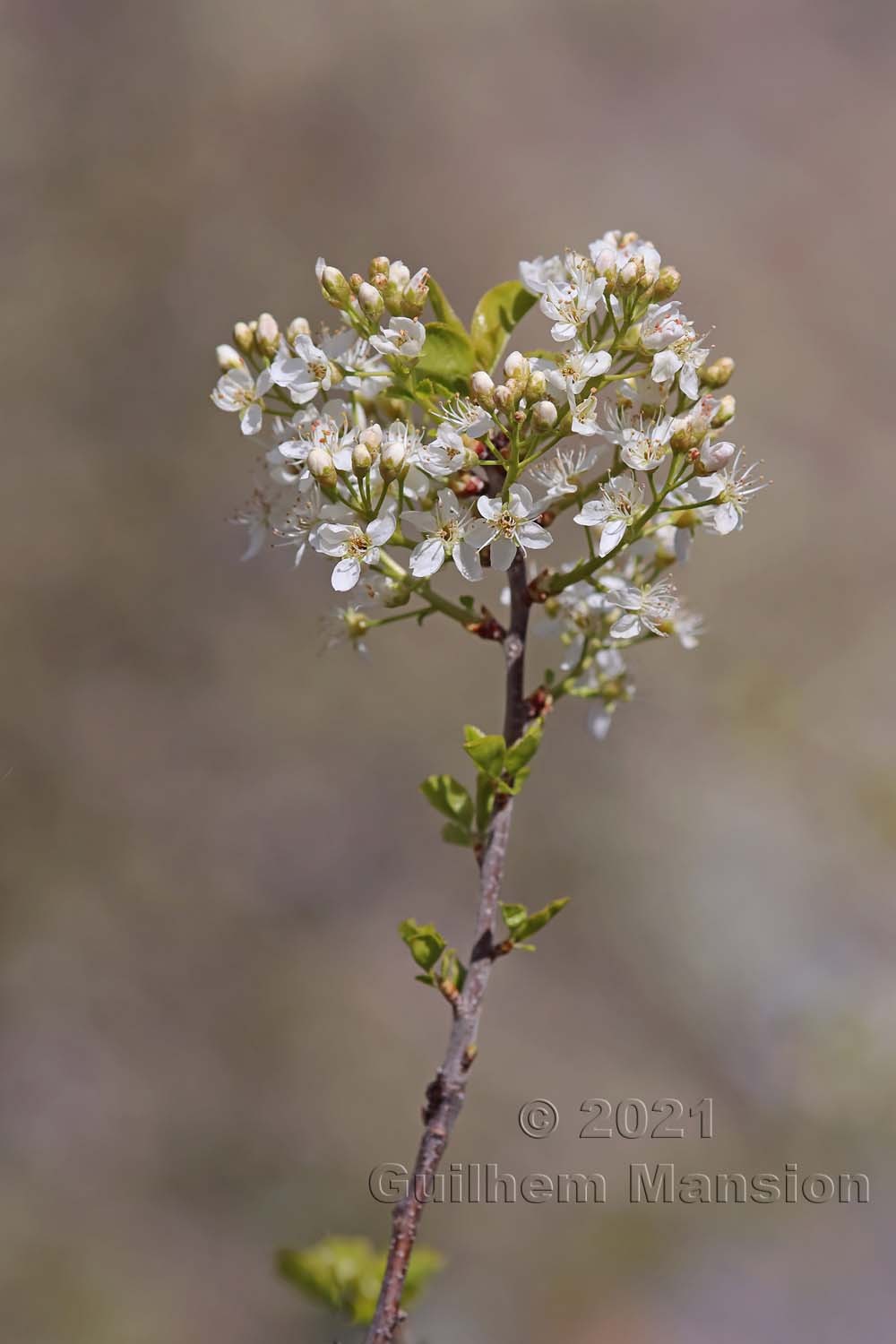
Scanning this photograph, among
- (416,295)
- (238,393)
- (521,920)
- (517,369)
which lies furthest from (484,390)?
(521,920)

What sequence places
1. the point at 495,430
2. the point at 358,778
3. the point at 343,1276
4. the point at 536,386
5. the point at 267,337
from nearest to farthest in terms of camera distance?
the point at 536,386, the point at 495,430, the point at 267,337, the point at 343,1276, the point at 358,778

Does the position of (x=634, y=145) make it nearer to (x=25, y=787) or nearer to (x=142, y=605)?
(x=142, y=605)

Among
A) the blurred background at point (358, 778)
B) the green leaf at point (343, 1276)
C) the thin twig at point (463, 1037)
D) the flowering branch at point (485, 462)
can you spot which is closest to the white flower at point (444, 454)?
the flowering branch at point (485, 462)

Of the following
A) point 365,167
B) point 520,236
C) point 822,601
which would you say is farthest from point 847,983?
point 365,167

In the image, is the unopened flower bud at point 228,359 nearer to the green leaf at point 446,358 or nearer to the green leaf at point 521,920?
the green leaf at point 446,358

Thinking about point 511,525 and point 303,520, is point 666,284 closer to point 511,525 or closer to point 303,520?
point 511,525

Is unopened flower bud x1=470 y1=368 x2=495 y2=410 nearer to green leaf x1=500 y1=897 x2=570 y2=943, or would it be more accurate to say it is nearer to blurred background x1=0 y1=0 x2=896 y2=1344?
green leaf x1=500 y1=897 x2=570 y2=943
